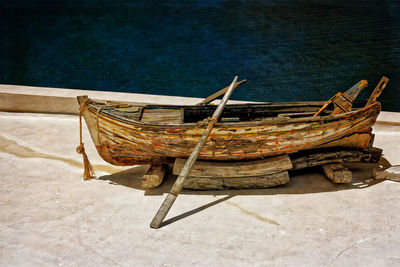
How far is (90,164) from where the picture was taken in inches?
183

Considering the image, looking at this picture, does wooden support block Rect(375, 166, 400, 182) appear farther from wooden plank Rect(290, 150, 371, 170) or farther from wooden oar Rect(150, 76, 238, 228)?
wooden oar Rect(150, 76, 238, 228)

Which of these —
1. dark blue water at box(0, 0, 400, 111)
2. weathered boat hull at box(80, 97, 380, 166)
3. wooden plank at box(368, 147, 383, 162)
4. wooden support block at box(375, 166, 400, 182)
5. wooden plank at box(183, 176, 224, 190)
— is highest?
dark blue water at box(0, 0, 400, 111)

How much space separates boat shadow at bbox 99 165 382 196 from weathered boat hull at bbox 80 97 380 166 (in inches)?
12.5

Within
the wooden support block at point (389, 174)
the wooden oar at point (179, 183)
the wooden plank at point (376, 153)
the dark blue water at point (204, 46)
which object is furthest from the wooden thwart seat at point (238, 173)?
the dark blue water at point (204, 46)

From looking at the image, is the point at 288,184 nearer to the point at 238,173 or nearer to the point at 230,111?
the point at 238,173

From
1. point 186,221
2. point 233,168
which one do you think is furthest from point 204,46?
point 186,221

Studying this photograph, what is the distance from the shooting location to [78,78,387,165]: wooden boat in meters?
4.05

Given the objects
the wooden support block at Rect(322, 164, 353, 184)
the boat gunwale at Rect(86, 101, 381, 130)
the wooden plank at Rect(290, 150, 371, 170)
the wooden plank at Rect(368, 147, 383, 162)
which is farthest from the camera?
the wooden plank at Rect(368, 147, 383, 162)

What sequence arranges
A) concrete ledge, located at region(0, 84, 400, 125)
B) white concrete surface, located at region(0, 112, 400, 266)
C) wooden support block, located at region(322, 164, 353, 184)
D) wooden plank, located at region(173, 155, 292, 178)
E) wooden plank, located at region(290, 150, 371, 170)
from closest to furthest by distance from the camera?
1. white concrete surface, located at region(0, 112, 400, 266)
2. wooden plank, located at region(173, 155, 292, 178)
3. wooden support block, located at region(322, 164, 353, 184)
4. wooden plank, located at region(290, 150, 371, 170)
5. concrete ledge, located at region(0, 84, 400, 125)

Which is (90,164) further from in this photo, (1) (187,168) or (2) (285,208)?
(2) (285,208)

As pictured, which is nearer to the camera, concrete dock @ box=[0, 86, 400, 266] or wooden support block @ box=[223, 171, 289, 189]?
concrete dock @ box=[0, 86, 400, 266]

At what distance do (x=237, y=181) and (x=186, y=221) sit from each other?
2.46 feet

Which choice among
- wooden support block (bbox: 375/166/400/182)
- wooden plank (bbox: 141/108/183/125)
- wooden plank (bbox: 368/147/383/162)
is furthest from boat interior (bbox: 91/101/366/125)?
wooden support block (bbox: 375/166/400/182)

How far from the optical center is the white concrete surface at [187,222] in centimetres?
339
